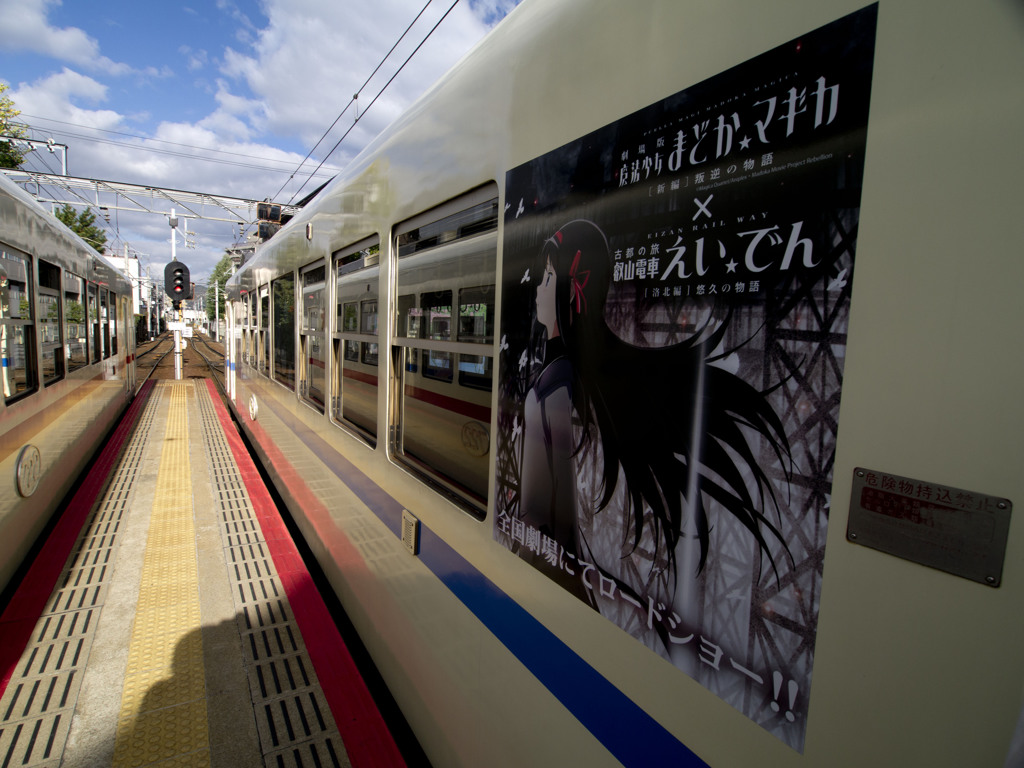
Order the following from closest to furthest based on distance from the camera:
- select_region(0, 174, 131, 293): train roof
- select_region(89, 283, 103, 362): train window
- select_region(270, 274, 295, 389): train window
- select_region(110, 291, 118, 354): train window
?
select_region(0, 174, 131, 293): train roof < select_region(270, 274, 295, 389): train window < select_region(89, 283, 103, 362): train window < select_region(110, 291, 118, 354): train window

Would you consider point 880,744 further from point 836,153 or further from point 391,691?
point 391,691

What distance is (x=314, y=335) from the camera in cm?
416

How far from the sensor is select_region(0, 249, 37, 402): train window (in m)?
3.75

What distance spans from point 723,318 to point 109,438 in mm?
10035

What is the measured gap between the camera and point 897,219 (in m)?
0.78

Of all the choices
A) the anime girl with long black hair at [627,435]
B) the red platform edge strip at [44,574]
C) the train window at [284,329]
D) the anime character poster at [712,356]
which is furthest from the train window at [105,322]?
the anime character poster at [712,356]

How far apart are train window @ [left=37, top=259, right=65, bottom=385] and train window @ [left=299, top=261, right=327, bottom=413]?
220 cm

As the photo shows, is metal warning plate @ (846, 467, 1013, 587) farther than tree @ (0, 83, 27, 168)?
No

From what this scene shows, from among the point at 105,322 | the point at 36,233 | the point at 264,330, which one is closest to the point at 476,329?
the point at 36,233

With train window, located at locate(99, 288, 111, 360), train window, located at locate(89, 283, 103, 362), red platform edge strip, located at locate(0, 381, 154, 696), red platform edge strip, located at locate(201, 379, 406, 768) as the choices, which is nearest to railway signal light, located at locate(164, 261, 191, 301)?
train window, located at locate(99, 288, 111, 360)

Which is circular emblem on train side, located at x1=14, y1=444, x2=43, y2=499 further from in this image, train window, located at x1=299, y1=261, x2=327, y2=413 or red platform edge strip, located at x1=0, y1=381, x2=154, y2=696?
train window, located at x1=299, y1=261, x2=327, y2=413

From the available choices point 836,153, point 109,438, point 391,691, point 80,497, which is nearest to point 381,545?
point 391,691

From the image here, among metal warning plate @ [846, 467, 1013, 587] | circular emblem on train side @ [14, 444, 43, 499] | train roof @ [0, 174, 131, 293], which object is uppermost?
train roof @ [0, 174, 131, 293]

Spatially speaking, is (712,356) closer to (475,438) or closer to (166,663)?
(475,438)
